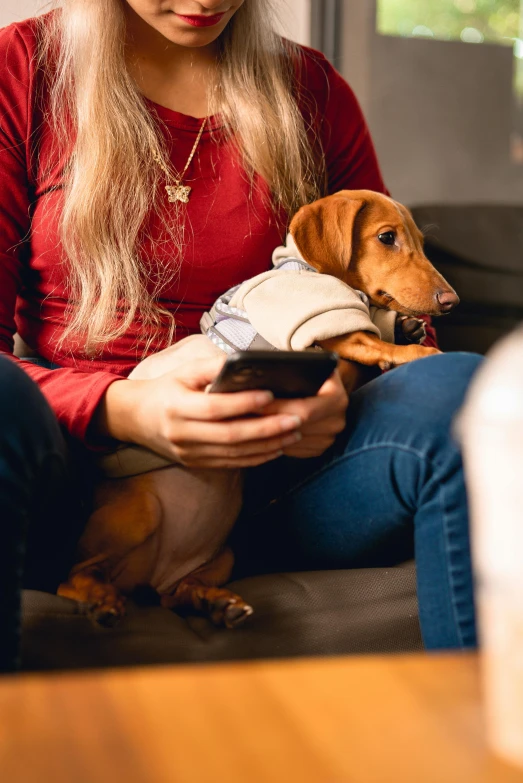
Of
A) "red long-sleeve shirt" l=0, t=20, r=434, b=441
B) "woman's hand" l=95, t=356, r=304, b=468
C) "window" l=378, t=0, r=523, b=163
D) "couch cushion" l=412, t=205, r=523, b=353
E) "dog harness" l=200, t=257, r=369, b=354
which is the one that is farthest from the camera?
"window" l=378, t=0, r=523, b=163

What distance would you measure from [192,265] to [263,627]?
567 millimetres

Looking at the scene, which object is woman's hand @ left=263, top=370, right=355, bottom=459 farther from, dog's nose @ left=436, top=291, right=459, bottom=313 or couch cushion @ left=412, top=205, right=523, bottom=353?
couch cushion @ left=412, top=205, right=523, bottom=353

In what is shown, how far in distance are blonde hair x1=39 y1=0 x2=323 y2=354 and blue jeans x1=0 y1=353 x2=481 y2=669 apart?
1.01 ft

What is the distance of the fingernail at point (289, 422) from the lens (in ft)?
3.27

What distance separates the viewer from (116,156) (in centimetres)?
132

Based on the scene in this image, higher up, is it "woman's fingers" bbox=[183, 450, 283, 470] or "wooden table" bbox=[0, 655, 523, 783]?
"wooden table" bbox=[0, 655, 523, 783]

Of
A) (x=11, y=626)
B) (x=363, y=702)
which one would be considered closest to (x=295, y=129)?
(x=11, y=626)

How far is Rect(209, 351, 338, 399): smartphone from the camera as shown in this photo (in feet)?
2.91

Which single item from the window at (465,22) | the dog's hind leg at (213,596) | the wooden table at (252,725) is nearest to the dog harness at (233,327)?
the dog's hind leg at (213,596)

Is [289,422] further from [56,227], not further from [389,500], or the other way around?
[56,227]

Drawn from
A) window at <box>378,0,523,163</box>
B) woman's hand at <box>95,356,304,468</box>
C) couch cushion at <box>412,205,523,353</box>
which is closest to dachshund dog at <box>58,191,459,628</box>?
woman's hand at <box>95,356,304,468</box>

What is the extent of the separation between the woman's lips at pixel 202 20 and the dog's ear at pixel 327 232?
31cm

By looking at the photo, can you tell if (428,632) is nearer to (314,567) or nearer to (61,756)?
(314,567)

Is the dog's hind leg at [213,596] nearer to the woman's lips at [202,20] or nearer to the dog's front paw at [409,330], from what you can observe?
the dog's front paw at [409,330]
